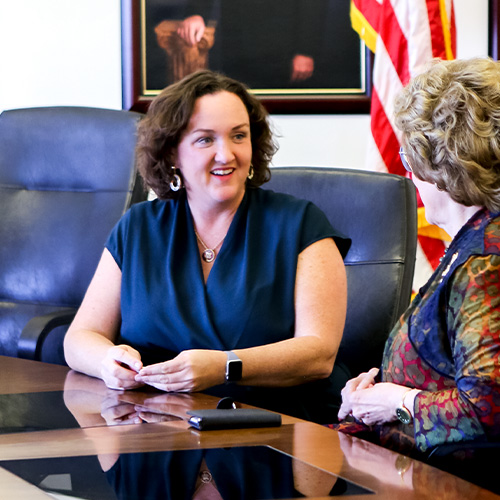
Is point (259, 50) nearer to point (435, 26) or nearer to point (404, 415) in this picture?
point (435, 26)

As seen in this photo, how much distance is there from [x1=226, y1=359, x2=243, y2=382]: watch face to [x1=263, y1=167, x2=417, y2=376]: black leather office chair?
1.48 ft

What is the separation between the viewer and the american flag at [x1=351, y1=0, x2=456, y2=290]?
305 cm

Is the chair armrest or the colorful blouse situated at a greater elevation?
the colorful blouse

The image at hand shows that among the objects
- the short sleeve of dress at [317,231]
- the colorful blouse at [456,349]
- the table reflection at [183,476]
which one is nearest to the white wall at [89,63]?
the short sleeve of dress at [317,231]

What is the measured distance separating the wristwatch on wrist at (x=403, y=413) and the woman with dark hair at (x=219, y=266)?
46cm

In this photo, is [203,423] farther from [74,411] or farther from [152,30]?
[152,30]

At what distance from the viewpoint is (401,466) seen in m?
1.08

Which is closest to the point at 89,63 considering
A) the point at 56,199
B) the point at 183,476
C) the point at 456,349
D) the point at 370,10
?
the point at 56,199

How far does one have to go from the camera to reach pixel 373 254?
7.09 ft

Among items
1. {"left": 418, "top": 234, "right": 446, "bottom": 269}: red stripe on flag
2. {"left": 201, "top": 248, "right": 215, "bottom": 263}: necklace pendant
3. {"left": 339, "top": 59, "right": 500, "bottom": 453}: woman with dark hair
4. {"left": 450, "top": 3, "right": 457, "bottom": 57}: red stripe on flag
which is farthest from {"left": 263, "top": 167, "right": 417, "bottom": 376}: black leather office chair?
{"left": 450, "top": 3, "right": 457, "bottom": 57}: red stripe on flag

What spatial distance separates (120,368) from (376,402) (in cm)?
55

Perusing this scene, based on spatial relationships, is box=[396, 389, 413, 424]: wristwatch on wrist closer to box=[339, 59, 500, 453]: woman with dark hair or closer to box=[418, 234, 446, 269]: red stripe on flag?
box=[339, 59, 500, 453]: woman with dark hair

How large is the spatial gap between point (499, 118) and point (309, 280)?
74 cm

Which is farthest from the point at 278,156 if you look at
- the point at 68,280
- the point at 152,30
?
the point at 68,280
